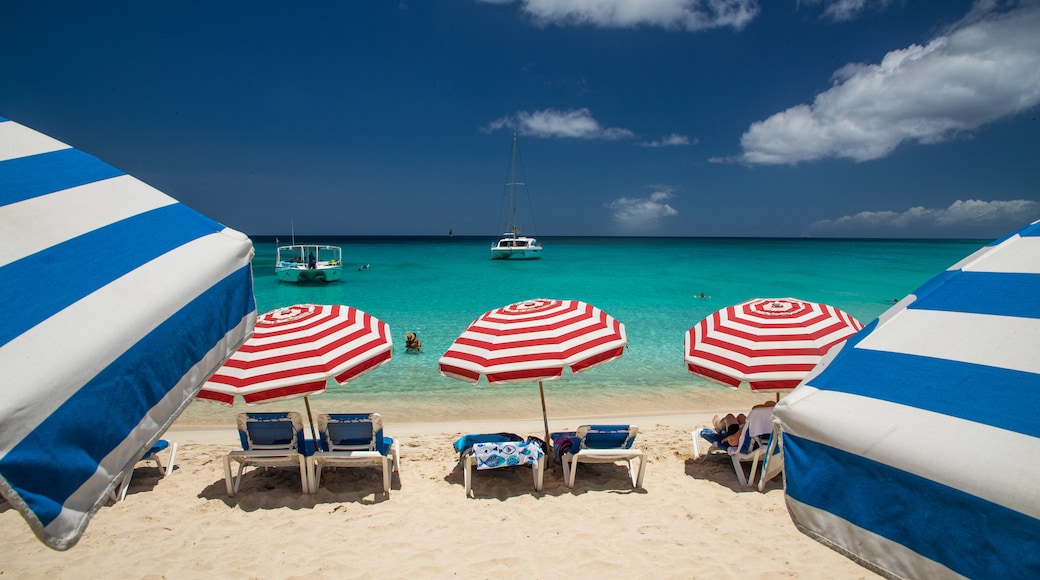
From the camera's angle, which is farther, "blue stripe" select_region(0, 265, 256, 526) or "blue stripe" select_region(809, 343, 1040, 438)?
"blue stripe" select_region(809, 343, 1040, 438)

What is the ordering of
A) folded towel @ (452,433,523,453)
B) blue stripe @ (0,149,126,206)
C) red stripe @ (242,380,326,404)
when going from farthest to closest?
1. folded towel @ (452,433,523,453)
2. red stripe @ (242,380,326,404)
3. blue stripe @ (0,149,126,206)

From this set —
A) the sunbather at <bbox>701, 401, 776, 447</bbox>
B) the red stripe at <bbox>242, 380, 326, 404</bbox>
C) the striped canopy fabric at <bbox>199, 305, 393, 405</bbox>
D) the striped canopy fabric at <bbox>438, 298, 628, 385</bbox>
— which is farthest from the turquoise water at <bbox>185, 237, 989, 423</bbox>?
the red stripe at <bbox>242, 380, 326, 404</bbox>

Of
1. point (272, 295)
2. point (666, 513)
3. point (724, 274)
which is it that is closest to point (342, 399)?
point (666, 513)

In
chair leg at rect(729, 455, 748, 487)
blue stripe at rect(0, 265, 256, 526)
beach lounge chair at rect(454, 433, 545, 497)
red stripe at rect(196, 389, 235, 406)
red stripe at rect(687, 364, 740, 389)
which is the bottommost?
chair leg at rect(729, 455, 748, 487)

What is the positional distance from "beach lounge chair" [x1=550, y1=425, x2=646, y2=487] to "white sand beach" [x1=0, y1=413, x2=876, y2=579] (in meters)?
0.20

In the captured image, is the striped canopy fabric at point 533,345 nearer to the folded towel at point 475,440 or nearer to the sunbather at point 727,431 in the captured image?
the folded towel at point 475,440

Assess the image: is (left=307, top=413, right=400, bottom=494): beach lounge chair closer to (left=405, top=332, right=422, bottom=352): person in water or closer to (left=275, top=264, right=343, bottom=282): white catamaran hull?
(left=405, top=332, right=422, bottom=352): person in water

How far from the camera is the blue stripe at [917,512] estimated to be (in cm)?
109

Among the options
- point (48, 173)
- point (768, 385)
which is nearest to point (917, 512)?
point (48, 173)

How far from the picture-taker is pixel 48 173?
→ 1662mm

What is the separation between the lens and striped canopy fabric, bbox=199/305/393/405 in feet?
16.0

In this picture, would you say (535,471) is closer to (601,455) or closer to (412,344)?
(601,455)

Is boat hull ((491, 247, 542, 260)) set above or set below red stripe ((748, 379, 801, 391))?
below

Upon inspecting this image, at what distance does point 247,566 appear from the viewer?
4.36 meters
